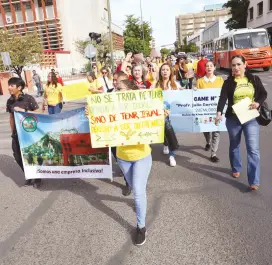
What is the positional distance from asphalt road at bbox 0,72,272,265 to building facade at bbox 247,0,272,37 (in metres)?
36.2

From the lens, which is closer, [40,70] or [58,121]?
[58,121]

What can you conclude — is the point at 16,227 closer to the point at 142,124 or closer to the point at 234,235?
the point at 142,124

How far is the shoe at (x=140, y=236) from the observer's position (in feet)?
9.82

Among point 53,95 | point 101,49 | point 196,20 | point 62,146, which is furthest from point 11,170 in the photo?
point 196,20

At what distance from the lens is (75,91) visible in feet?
27.3

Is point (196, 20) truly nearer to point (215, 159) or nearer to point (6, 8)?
point (6, 8)

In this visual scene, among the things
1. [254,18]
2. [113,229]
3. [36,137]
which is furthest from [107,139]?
[254,18]

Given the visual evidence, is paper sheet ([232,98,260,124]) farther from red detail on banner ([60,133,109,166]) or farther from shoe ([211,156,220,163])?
red detail on banner ([60,133,109,166])

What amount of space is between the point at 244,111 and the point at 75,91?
18.0 ft

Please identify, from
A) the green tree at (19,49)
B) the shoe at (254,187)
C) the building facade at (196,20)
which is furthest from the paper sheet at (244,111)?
the building facade at (196,20)

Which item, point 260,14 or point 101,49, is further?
point 260,14

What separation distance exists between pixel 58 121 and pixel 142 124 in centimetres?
174

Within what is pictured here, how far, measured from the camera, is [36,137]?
4.52 m

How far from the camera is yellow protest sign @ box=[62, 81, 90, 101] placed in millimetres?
8141
